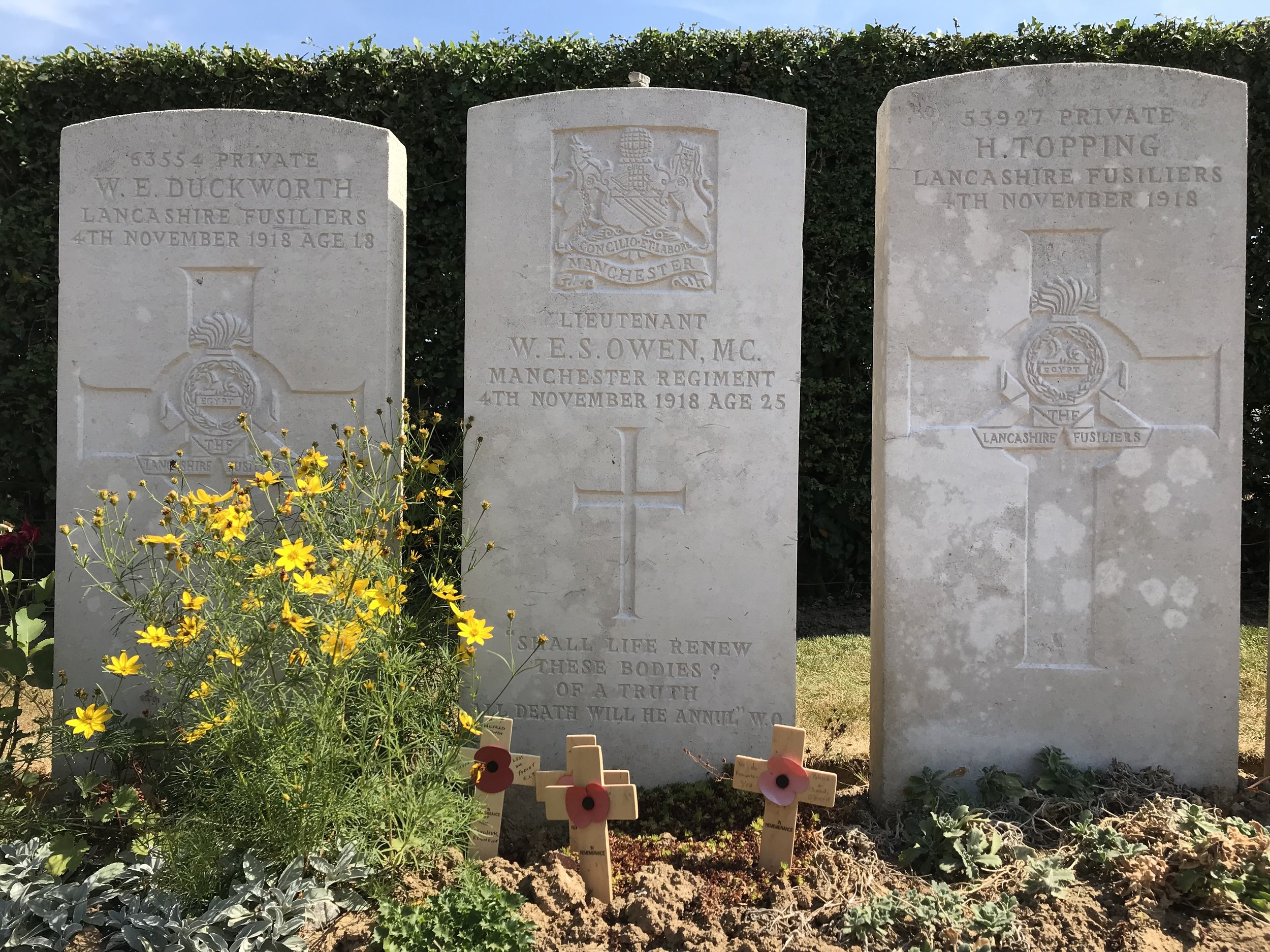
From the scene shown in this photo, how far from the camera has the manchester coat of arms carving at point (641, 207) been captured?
3.43 m

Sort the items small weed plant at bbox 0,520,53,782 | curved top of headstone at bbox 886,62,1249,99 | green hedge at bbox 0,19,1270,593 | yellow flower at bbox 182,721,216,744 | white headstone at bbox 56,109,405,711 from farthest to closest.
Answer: green hedge at bbox 0,19,1270,593
white headstone at bbox 56,109,405,711
curved top of headstone at bbox 886,62,1249,99
small weed plant at bbox 0,520,53,782
yellow flower at bbox 182,721,216,744

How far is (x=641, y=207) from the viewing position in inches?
135

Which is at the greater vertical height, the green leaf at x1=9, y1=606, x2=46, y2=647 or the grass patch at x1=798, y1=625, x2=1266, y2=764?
the green leaf at x1=9, y1=606, x2=46, y2=647

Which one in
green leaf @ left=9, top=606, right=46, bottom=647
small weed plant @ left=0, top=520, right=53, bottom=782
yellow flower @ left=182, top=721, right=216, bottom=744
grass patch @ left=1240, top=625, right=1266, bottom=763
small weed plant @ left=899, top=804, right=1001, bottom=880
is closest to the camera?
yellow flower @ left=182, top=721, right=216, bottom=744

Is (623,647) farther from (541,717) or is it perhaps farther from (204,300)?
(204,300)

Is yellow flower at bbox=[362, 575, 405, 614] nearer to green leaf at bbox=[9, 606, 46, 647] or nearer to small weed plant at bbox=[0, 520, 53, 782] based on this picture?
small weed plant at bbox=[0, 520, 53, 782]

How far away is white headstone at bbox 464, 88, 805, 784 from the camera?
3.43 m

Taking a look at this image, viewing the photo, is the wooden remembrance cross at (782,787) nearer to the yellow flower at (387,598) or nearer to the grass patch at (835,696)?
the grass patch at (835,696)

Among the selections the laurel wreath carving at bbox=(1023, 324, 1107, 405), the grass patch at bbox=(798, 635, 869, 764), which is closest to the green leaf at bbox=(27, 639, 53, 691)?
the grass patch at bbox=(798, 635, 869, 764)

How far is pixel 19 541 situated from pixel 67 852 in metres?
1.13

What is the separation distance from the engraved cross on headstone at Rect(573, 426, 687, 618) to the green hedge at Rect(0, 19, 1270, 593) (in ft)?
7.51

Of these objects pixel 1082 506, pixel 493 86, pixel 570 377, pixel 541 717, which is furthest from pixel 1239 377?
pixel 493 86

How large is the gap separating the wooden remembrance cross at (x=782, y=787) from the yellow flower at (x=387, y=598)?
1.11 m

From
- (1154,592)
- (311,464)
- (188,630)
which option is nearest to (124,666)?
(188,630)
